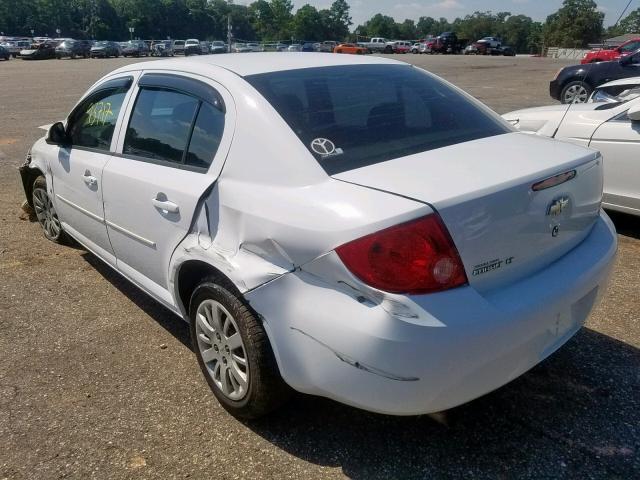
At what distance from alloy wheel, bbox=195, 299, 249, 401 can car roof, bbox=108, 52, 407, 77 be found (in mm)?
1196

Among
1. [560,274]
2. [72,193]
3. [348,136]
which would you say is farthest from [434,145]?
[72,193]

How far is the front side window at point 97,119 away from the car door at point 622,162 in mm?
3926

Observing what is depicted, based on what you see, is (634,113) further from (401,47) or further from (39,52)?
(401,47)

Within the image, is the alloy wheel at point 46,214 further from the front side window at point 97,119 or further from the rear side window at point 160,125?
the rear side window at point 160,125

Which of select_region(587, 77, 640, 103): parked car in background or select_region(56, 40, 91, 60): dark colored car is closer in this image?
select_region(587, 77, 640, 103): parked car in background

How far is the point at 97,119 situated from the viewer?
154 inches

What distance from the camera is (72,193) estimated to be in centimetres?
412

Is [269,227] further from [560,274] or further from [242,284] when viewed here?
[560,274]

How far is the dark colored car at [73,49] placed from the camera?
5088 centimetres

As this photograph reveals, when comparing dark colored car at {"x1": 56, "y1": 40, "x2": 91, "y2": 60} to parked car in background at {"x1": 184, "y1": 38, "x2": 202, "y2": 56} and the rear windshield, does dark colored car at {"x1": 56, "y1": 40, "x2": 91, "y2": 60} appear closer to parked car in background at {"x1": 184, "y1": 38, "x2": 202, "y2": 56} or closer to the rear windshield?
parked car in background at {"x1": 184, "y1": 38, "x2": 202, "y2": 56}

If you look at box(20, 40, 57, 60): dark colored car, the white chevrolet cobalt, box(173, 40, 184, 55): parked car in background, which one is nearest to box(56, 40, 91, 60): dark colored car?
box(20, 40, 57, 60): dark colored car

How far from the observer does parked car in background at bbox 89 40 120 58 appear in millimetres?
51656

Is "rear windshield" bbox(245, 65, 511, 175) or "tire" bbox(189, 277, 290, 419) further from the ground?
"rear windshield" bbox(245, 65, 511, 175)

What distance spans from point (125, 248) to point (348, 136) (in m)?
1.67
